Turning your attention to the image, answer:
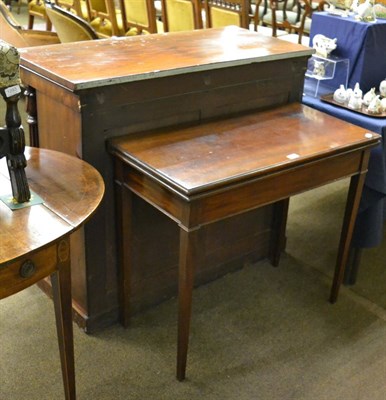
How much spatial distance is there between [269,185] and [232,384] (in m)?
0.62

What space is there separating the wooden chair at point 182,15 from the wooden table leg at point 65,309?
272cm

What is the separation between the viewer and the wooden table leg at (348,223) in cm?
182

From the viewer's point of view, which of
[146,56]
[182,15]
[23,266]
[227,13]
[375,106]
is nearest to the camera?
[23,266]

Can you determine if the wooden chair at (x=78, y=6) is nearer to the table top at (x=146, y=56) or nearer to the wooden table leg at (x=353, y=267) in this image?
the table top at (x=146, y=56)

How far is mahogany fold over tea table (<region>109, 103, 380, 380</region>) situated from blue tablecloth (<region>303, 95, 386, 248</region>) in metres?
0.15

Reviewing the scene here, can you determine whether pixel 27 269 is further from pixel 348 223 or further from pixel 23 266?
pixel 348 223

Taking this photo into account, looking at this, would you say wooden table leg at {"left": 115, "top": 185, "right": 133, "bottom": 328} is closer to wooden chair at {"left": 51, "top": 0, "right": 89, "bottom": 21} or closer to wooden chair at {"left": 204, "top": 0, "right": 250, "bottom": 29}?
wooden chair at {"left": 204, "top": 0, "right": 250, "bottom": 29}

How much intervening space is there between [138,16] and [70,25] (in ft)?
3.78

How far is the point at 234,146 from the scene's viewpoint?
5.20ft

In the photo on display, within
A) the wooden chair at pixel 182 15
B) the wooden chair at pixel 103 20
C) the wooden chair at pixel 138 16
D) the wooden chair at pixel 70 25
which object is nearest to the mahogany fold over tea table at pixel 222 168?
the wooden chair at pixel 70 25

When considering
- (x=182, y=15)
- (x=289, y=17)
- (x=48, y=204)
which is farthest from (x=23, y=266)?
(x=289, y=17)

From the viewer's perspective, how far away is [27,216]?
1.18 metres

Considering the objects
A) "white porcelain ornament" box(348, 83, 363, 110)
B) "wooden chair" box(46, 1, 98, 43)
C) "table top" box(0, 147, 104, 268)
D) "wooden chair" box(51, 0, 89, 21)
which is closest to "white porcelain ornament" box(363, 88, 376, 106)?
"white porcelain ornament" box(348, 83, 363, 110)

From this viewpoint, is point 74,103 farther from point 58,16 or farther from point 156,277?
point 58,16
